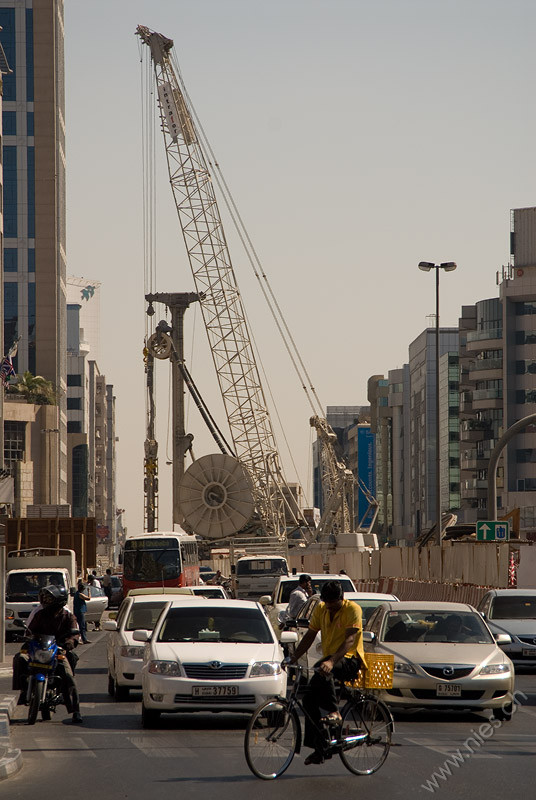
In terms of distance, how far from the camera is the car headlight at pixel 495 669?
16.9 meters

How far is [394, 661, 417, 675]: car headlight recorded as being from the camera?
17.0 meters

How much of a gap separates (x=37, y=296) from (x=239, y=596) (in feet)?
264

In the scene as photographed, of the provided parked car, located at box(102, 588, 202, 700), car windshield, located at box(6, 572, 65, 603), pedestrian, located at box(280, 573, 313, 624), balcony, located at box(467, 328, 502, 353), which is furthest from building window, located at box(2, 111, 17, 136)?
parked car, located at box(102, 588, 202, 700)

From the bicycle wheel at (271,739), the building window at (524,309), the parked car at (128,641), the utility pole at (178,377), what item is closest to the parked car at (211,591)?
the parked car at (128,641)

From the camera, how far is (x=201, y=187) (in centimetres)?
8975

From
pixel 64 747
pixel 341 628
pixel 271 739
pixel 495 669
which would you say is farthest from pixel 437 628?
pixel 271 739

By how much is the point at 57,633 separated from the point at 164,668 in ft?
4.64

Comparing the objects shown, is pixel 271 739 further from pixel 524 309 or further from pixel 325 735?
pixel 524 309

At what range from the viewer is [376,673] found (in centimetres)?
1265

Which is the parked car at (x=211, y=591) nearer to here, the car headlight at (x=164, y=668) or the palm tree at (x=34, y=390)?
the car headlight at (x=164, y=668)

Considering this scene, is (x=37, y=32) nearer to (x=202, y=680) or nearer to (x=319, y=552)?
(x=319, y=552)

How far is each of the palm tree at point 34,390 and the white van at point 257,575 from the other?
60806 millimetres

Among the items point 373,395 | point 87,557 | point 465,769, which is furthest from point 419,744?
point 373,395

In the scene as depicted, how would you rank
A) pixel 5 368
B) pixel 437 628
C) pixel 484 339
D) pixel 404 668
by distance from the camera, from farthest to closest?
pixel 484 339, pixel 5 368, pixel 437 628, pixel 404 668
